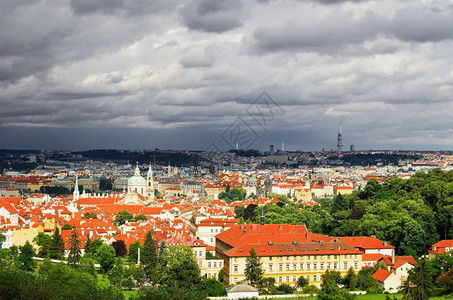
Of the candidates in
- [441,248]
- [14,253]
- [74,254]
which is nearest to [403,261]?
[441,248]

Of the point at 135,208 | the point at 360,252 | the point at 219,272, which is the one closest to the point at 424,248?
the point at 360,252

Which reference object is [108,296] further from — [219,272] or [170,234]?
[170,234]

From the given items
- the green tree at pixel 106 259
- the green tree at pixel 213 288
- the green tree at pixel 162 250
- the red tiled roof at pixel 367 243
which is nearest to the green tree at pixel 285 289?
the green tree at pixel 213 288

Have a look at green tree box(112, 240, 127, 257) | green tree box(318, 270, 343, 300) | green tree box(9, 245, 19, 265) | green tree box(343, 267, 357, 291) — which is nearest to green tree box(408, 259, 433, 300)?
green tree box(318, 270, 343, 300)

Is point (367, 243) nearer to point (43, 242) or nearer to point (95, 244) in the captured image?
point (95, 244)

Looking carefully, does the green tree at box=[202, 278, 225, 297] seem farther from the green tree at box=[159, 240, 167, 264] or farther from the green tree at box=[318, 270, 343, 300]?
the green tree at box=[159, 240, 167, 264]
